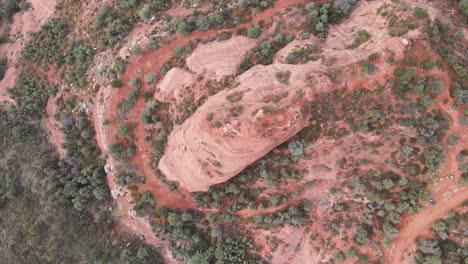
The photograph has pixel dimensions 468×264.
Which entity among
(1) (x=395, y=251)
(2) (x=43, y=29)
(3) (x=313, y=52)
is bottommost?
(1) (x=395, y=251)

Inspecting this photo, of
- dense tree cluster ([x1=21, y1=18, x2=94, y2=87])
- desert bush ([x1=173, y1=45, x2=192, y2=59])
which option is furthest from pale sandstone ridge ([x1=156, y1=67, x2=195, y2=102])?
dense tree cluster ([x1=21, y1=18, x2=94, y2=87])

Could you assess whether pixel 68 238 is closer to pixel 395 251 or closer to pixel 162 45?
pixel 162 45

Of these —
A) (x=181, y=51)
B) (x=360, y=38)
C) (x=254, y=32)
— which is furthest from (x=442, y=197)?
(x=181, y=51)

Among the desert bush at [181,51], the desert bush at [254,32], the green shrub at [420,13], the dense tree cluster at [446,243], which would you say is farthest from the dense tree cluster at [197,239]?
the green shrub at [420,13]

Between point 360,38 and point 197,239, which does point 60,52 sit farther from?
point 360,38

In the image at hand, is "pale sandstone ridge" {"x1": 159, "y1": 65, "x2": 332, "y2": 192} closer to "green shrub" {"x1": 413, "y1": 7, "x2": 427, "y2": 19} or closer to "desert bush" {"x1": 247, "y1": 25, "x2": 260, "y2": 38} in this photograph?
"desert bush" {"x1": 247, "y1": 25, "x2": 260, "y2": 38}

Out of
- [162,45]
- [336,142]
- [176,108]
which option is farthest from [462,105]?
[162,45]
